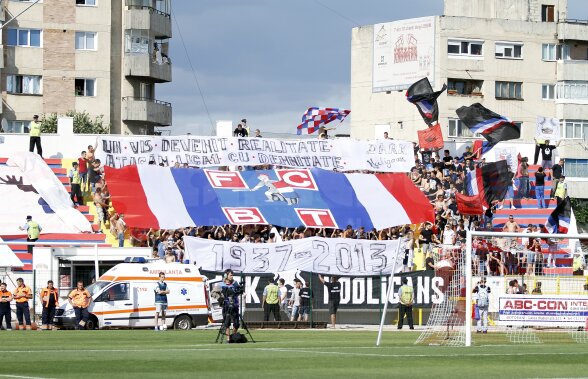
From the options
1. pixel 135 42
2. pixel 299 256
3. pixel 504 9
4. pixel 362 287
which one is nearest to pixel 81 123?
pixel 135 42

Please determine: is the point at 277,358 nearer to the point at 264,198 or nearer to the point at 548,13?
the point at 264,198

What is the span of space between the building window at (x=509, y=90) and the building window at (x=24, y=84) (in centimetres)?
3091

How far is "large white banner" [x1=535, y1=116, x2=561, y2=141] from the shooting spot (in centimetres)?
6372

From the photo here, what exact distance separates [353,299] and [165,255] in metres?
6.33

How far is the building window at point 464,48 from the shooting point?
313ft

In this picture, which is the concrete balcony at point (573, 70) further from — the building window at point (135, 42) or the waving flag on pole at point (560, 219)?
the waving flag on pole at point (560, 219)

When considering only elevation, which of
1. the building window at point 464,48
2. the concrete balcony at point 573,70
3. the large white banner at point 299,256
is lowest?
the large white banner at point 299,256

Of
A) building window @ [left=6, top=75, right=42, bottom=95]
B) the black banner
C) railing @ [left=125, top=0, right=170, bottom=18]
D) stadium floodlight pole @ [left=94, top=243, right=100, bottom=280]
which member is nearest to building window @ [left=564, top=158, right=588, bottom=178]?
railing @ [left=125, top=0, right=170, bottom=18]

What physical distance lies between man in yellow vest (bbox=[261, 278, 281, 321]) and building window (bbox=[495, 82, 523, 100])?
55.0 meters

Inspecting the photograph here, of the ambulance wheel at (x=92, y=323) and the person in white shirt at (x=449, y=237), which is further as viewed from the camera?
the person in white shirt at (x=449, y=237)

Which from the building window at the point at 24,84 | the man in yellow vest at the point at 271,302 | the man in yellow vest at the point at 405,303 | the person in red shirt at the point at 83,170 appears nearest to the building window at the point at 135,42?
the building window at the point at 24,84

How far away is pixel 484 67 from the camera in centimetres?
9725

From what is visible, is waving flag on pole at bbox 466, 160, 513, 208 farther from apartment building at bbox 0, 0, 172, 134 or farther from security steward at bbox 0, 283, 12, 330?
apartment building at bbox 0, 0, 172, 134

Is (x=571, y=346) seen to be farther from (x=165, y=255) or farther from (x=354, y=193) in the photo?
(x=354, y=193)
